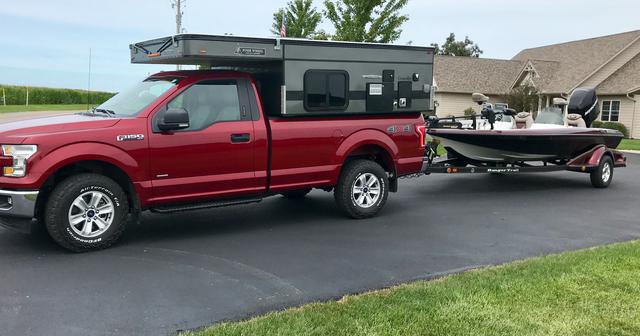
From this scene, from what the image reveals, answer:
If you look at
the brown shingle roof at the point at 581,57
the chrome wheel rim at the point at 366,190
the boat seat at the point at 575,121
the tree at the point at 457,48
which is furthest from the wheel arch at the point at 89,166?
the tree at the point at 457,48

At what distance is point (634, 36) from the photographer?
3375cm

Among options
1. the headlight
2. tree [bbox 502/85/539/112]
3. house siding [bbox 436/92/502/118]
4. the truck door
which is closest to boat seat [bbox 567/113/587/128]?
the truck door

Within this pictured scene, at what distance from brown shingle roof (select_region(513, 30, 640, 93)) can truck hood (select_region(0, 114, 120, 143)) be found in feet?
104

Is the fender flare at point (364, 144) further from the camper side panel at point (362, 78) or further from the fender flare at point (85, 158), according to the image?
the fender flare at point (85, 158)

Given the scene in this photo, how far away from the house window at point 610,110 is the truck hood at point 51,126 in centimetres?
3066

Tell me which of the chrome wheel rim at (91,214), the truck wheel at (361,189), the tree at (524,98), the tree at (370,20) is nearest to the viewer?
the chrome wheel rim at (91,214)

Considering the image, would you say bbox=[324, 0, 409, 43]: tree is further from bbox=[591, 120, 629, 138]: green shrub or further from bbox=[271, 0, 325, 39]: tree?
bbox=[591, 120, 629, 138]: green shrub

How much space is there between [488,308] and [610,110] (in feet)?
101

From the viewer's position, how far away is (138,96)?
6.79 metres

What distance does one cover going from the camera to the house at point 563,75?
30.9m

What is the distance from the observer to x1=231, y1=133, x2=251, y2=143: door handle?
6.75 meters

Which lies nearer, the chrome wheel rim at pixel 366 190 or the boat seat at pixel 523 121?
the chrome wheel rim at pixel 366 190

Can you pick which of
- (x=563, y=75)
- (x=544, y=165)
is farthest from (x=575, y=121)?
(x=563, y=75)

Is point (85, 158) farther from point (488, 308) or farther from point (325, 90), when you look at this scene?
point (488, 308)
